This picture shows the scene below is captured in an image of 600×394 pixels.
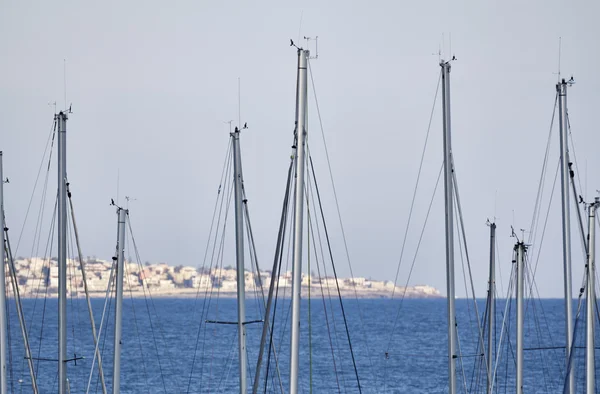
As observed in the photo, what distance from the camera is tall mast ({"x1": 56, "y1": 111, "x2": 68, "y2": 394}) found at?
29.1 metres

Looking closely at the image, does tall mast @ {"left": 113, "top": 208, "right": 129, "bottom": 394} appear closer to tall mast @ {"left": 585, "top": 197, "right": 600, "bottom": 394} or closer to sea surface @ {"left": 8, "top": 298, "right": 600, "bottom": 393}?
sea surface @ {"left": 8, "top": 298, "right": 600, "bottom": 393}

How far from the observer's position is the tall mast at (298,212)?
24.6 m

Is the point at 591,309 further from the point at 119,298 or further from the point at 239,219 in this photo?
the point at 119,298

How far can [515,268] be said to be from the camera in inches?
1289

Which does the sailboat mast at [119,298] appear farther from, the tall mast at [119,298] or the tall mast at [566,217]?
the tall mast at [566,217]

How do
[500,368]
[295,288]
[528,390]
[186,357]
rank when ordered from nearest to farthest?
[295,288]
[528,390]
[500,368]
[186,357]

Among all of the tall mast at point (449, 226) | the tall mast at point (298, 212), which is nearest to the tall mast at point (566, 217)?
the tall mast at point (449, 226)

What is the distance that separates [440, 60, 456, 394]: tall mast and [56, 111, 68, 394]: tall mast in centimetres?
885

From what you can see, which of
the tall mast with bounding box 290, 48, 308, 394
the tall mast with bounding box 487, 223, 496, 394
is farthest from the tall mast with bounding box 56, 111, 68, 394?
the tall mast with bounding box 487, 223, 496, 394

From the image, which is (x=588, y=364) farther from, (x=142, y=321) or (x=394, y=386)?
(x=142, y=321)

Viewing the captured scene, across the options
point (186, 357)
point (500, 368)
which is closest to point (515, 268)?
point (500, 368)

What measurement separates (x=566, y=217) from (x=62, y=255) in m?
12.1

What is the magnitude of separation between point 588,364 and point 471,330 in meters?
96.4

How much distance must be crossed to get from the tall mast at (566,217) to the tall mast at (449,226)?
373cm
